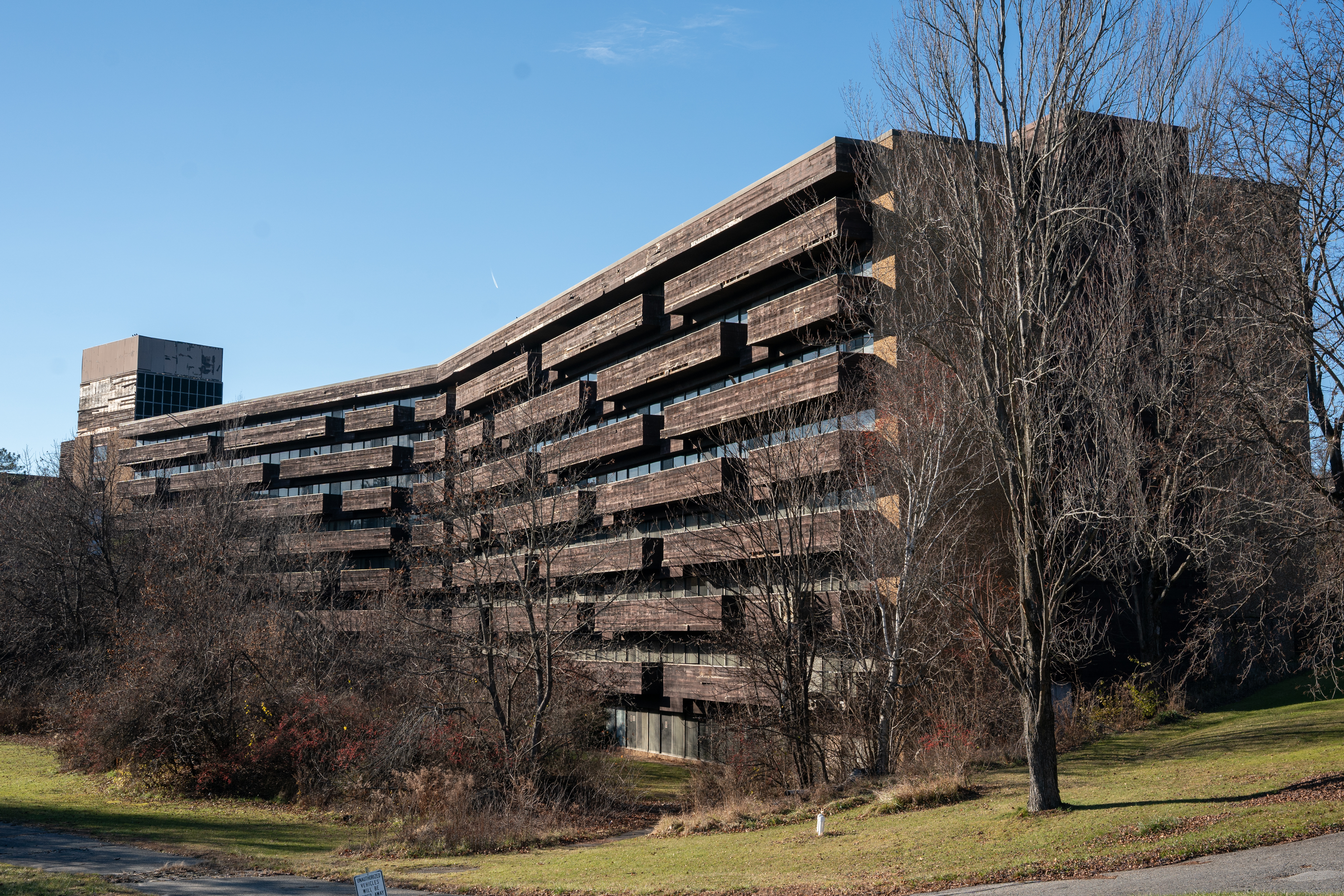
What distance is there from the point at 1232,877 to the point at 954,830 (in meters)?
5.41

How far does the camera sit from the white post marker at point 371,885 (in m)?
8.34

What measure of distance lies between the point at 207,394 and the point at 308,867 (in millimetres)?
82066

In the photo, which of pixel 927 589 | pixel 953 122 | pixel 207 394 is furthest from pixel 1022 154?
pixel 207 394

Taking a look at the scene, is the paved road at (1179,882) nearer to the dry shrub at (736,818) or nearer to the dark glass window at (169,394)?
the dry shrub at (736,818)

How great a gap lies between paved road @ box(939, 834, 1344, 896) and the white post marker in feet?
22.3

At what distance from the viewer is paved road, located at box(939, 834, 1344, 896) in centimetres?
1035

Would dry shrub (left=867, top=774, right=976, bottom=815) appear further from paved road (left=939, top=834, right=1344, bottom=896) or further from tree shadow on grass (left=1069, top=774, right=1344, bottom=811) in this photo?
paved road (left=939, top=834, right=1344, bottom=896)

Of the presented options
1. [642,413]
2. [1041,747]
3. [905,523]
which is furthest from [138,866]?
[642,413]

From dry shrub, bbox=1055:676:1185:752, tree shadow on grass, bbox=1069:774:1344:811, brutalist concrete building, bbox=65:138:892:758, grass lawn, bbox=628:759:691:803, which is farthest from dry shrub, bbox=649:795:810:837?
dry shrub, bbox=1055:676:1185:752

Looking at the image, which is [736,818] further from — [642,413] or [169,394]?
[169,394]

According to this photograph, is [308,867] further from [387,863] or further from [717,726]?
[717,726]

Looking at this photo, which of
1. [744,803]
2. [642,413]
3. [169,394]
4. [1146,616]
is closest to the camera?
[744,803]

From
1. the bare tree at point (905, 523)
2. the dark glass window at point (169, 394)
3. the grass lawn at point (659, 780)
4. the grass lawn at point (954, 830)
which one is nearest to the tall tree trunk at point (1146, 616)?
the grass lawn at point (954, 830)

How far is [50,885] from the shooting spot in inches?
578
